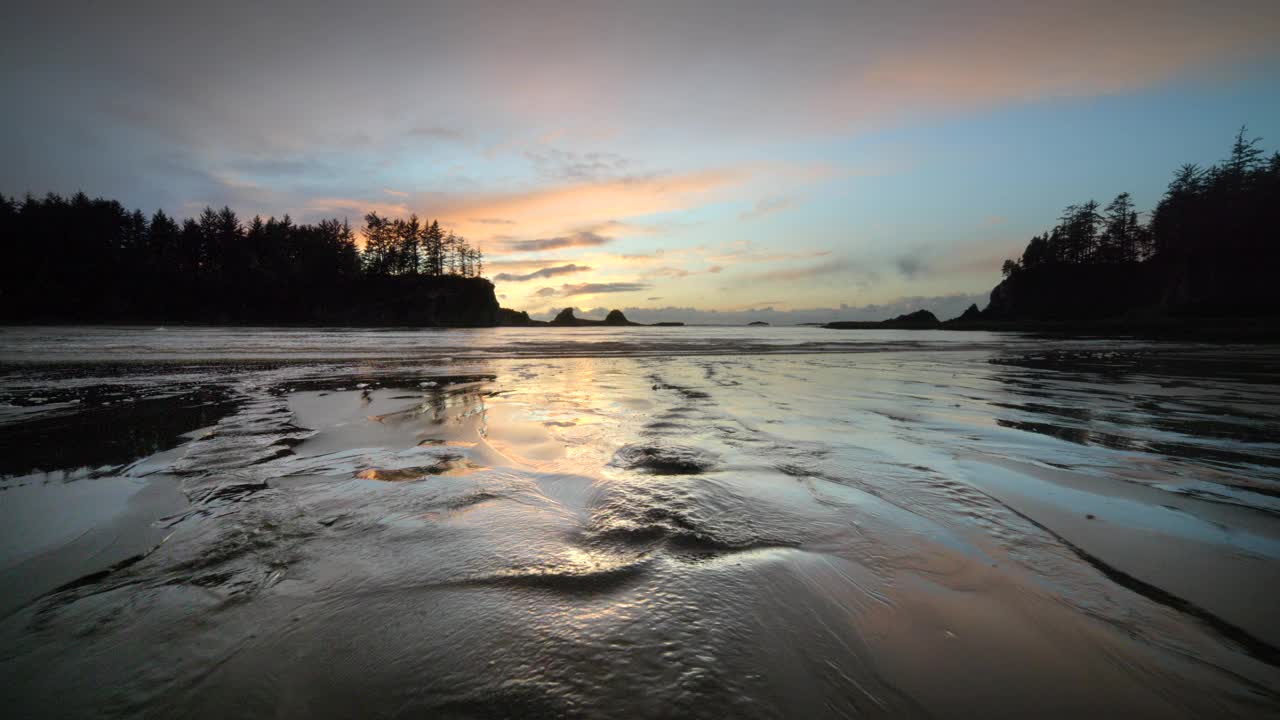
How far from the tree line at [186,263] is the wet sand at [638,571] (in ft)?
304

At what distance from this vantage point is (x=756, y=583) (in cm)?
241

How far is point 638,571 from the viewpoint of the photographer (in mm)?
2518

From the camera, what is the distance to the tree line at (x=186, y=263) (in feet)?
215

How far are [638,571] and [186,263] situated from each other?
11287 centimetres

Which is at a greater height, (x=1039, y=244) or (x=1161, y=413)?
(x=1039, y=244)

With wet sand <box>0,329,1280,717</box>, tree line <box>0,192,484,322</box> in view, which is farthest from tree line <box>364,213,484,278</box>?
wet sand <box>0,329,1280,717</box>

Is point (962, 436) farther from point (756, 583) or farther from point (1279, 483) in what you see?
point (756, 583)

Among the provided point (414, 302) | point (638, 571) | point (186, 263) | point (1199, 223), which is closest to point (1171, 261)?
point (1199, 223)

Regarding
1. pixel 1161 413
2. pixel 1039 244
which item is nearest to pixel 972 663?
pixel 1161 413

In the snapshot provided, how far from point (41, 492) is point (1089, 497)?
27.4ft

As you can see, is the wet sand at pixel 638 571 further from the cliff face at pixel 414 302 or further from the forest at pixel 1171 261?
the cliff face at pixel 414 302

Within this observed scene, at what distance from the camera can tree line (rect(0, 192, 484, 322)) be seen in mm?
65438

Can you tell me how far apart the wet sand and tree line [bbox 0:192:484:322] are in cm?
9273

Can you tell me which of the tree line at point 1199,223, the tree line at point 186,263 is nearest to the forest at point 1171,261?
the tree line at point 1199,223
